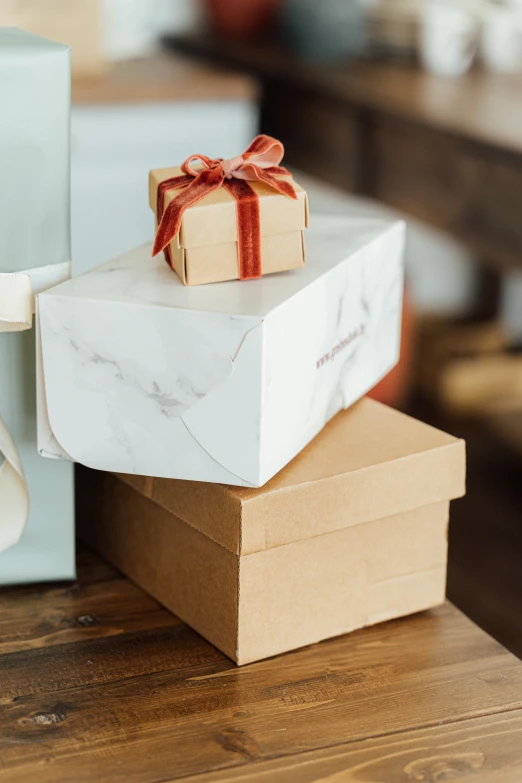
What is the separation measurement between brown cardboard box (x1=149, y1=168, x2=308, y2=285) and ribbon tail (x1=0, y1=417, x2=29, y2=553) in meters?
0.18

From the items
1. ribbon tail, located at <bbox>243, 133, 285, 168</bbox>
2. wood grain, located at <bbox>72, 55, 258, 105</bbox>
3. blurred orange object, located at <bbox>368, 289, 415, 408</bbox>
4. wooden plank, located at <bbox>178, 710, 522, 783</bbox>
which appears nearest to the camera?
wooden plank, located at <bbox>178, 710, 522, 783</bbox>

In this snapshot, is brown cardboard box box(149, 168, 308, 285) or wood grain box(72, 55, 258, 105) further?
wood grain box(72, 55, 258, 105)

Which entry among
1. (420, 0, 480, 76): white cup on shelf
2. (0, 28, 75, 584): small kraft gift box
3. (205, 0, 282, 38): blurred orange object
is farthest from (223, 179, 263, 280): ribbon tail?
(205, 0, 282, 38): blurred orange object

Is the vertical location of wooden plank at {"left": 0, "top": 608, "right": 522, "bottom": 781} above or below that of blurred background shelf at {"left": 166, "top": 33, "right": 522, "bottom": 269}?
below

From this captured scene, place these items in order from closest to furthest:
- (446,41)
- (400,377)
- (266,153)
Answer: (266,153), (446,41), (400,377)

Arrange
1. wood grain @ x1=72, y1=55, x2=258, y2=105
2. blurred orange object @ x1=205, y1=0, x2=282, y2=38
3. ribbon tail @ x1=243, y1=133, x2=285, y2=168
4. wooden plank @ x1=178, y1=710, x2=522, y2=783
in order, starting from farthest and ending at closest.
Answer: blurred orange object @ x1=205, y1=0, x2=282, y2=38 → wood grain @ x1=72, y1=55, x2=258, y2=105 → ribbon tail @ x1=243, y1=133, x2=285, y2=168 → wooden plank @ x1=178, y1=710, x2=522, y2=783

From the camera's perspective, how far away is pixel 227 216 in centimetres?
62

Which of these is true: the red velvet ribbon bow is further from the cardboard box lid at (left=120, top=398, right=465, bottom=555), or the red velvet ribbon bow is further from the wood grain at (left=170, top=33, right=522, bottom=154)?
the wood grain at (left=170, top=33, right=522, bottom=154)

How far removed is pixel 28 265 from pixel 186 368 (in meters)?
0.15

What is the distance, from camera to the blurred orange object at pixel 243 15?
226cm

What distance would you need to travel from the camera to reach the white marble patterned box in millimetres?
575

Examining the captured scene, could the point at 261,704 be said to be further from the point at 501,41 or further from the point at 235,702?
the point at 501,41

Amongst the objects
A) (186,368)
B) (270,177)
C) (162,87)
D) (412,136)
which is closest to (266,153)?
(270,177)

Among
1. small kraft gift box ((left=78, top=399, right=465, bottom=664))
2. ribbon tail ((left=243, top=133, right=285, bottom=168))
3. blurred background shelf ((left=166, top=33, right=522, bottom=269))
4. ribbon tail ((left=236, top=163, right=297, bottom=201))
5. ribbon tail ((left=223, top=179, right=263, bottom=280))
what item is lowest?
small kraft gift box ((left=78, top=399, right=465, bottom=664))
